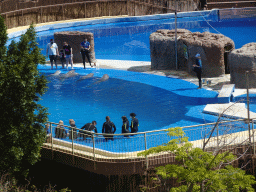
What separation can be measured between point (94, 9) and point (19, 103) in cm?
3006

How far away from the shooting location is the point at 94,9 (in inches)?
1603

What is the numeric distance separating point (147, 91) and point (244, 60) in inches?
173

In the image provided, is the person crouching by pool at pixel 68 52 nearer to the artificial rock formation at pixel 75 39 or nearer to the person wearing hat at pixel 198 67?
the artificial rock formation at pixel 75 39

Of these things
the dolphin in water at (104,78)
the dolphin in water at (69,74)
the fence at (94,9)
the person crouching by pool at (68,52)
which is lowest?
the dolphin in water at (104,78)

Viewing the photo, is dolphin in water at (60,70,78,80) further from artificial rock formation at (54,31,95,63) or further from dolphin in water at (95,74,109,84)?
artificial rock formation at (54,31,95,63)

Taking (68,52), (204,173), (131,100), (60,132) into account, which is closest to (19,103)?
(60,132)

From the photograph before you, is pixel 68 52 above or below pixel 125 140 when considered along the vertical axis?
above

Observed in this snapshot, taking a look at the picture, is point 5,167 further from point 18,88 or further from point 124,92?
point 124,92

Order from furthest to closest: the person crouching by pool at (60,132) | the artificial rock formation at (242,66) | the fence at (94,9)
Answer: the fence at (94,9)
the artificial rock formation at (242,66)
the person crouching by pool at (60,132)

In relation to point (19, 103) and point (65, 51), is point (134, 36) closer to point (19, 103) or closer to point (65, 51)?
point (65, 51)

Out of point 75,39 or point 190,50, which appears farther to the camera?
point 75,39

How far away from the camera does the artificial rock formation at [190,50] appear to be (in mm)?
21578


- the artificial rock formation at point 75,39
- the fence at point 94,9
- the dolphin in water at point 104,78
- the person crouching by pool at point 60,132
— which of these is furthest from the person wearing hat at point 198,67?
the fence at point 94,9

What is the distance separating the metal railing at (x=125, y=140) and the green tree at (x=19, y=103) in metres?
1.39
